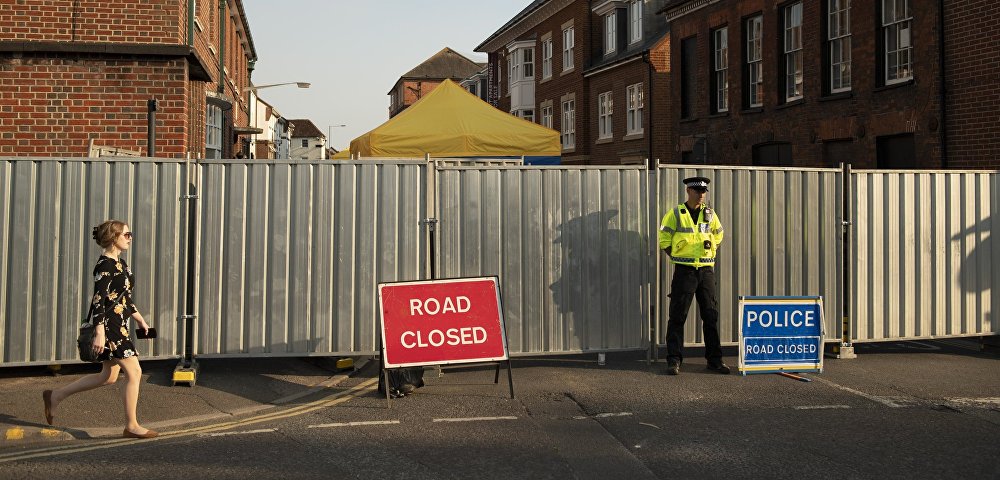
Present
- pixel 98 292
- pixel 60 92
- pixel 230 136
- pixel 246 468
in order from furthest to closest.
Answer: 1. pixel 230 136
2. pixel 60 92
3. pixel 98 292
4. pixel 246 468

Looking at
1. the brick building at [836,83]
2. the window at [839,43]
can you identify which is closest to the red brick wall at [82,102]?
the brick building at [836,83]

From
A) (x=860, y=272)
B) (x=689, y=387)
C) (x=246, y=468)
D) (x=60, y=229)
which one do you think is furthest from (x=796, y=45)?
(x=246, y=468)

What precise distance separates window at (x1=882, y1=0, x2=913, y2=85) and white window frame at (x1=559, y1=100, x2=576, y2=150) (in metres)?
21.4

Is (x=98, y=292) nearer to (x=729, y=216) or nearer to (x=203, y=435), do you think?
(x=203, y=435)

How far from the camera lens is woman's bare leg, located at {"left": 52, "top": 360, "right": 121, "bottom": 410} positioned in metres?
7.01

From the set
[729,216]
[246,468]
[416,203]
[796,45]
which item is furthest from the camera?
[796,45]

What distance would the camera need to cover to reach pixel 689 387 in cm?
877

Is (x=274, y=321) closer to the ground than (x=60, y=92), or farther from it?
closer to the ground

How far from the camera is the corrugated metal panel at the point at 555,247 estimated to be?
9.43 m

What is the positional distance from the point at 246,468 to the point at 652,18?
3075cm

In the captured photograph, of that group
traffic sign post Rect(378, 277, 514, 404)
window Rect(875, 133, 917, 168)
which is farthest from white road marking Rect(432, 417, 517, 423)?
window Rect(875, 133, 917, 168)

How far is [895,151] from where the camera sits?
1825 cm

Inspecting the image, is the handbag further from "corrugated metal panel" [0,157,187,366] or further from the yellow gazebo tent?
the yellow gazebo tent

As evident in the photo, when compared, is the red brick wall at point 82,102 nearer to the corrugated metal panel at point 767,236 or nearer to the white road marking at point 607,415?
the corrugated metal panel at point 767,236
